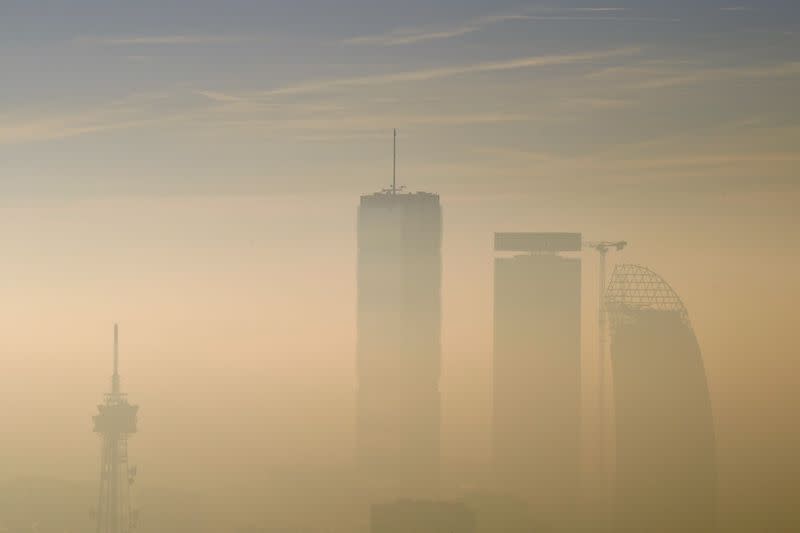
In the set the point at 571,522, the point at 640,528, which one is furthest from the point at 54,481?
the point at 640,528

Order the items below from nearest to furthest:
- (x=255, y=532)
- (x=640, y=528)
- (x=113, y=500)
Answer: (x=255, y=532) → (x=113, y=500) → (x=640, y=528)

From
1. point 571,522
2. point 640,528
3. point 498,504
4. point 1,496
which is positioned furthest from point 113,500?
point 640,528

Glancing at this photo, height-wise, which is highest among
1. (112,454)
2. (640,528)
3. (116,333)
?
(116,333)

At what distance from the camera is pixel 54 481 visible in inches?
6747

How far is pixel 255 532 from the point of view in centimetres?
15675

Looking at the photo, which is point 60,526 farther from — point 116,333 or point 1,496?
point 116,333

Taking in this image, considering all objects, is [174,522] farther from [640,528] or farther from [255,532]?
[640,528]

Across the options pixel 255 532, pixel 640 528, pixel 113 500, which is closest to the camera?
pixel 255 532

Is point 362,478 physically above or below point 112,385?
below

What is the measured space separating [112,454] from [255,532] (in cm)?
3310

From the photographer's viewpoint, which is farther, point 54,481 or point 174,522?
point 54,481

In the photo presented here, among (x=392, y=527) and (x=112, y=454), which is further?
(x=112, y=454)

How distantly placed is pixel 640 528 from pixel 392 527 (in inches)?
2040

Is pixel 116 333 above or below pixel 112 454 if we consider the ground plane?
above
